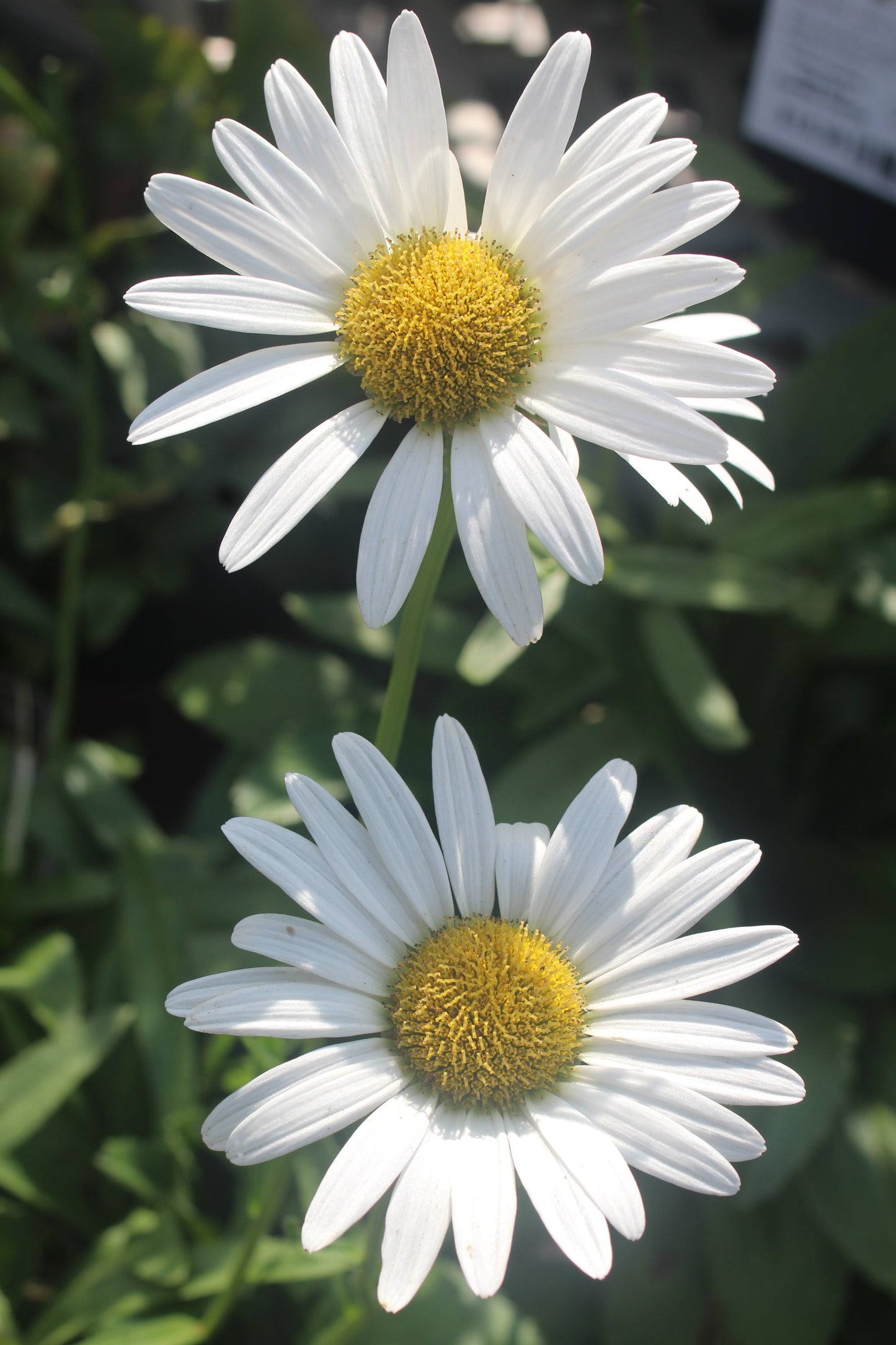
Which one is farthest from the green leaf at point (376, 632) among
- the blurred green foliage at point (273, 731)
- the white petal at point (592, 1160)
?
the white petal at point (592, 1160)

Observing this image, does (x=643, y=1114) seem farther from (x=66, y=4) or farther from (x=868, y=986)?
(x=66, y=4)

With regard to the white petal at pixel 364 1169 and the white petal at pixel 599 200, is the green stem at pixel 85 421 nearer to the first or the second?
the white petal at pixel 599 200

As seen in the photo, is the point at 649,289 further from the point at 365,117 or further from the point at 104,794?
the point at 104,794

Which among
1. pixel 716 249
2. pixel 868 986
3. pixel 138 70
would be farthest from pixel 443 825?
pixel 138 70

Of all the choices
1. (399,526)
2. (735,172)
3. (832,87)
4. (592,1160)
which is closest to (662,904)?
(592,1160)

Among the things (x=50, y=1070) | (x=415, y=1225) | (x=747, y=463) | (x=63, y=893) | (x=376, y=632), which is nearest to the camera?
(x=415, y=1225)

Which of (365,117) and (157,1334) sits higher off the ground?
(365,117)
